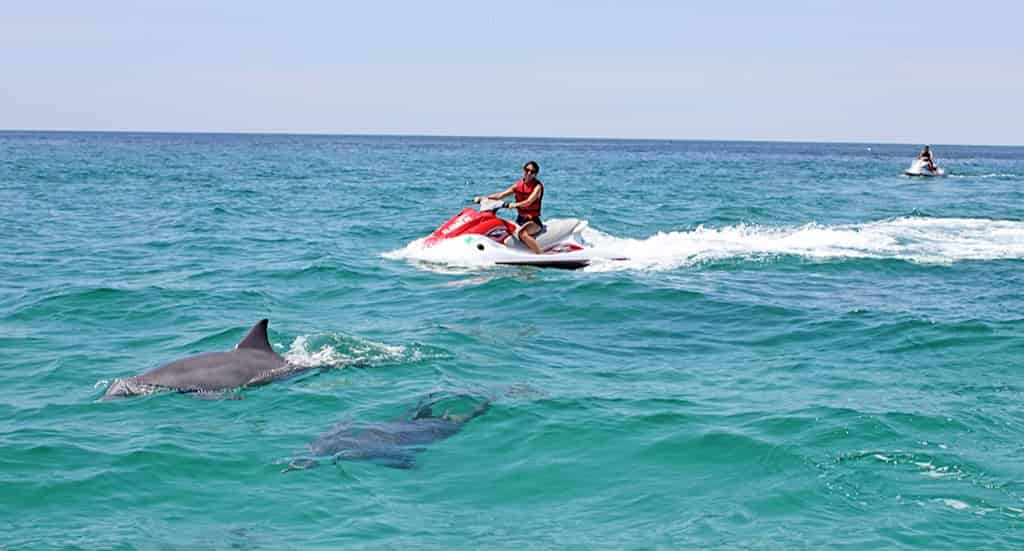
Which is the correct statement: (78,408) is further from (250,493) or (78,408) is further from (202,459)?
(250,493)

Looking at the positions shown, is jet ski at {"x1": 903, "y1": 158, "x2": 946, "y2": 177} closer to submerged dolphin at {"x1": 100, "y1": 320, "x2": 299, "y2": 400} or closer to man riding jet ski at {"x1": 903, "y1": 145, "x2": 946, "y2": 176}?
man riding jet ski at {"x1": 903, "y1": 145, "x2": 946, "y2": 176}

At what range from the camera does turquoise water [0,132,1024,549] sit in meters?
7.35

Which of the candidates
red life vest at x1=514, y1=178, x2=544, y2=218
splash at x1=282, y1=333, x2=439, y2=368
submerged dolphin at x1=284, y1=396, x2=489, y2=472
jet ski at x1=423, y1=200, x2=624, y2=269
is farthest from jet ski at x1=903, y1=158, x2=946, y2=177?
submerged dolphin at x1=284, y1=396, x2=489, y2=472

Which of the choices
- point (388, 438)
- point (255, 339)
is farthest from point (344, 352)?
point (388, 438)

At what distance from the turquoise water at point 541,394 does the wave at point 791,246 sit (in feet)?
0.48

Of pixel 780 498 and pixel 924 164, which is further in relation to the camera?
pixel 924 164

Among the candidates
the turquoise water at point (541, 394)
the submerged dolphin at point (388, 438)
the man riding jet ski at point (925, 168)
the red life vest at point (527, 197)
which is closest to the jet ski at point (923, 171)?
the man riding jet ski at point (925, 168)

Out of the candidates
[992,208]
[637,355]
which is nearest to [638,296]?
[637,355]

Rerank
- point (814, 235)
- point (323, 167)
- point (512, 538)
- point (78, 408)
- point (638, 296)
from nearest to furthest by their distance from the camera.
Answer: point (512, 538)
point (78, 408)
point (638, 296)
point (814, 235)
point (323, 167)

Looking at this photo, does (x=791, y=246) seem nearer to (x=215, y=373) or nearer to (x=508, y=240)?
(x=508, y=240)

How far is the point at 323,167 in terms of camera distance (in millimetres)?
70688

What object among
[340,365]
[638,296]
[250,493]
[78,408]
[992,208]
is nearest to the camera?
[250,493]

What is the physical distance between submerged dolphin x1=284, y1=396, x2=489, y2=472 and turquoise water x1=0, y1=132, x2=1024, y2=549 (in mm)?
162

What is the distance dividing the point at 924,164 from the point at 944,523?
188ft
